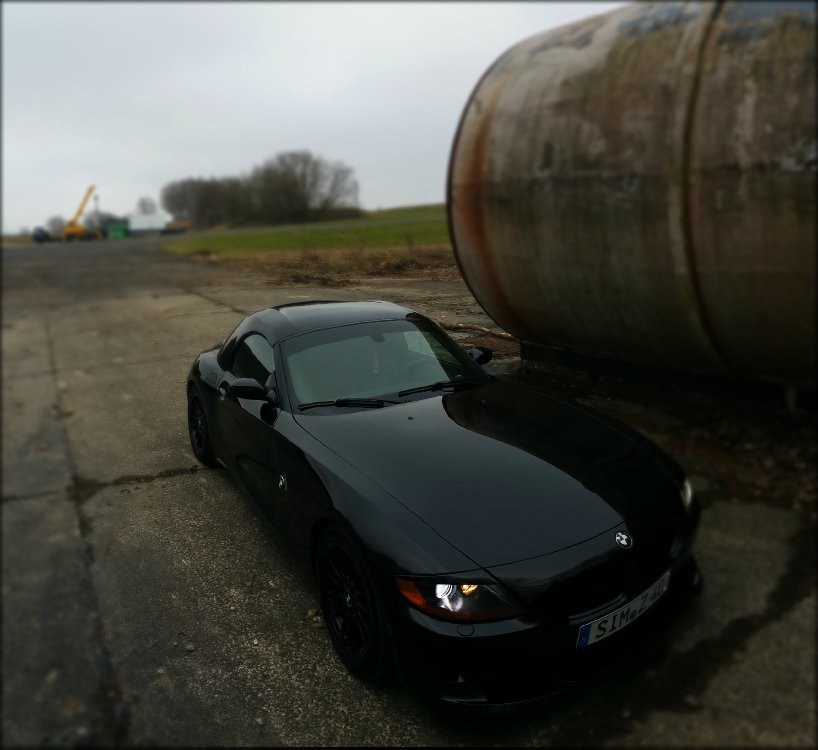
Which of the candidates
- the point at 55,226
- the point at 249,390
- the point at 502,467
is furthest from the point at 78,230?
the point at 502,467

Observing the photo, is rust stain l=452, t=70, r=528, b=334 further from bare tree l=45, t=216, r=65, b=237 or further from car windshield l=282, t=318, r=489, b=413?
bare tree l=45, t=216, r=65, b=237

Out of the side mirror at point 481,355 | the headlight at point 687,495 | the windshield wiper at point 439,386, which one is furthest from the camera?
the side mirror at point 481,355

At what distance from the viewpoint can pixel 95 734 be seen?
1477 millimetres

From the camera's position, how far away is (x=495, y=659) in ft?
7.16

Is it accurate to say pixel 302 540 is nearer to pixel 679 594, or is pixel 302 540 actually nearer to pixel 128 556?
pixel 128 556

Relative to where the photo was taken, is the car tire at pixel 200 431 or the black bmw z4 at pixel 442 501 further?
the car tire at pixel 200 431

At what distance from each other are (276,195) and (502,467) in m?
1.65

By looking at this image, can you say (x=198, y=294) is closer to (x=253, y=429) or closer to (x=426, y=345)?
(x=253, y=429)

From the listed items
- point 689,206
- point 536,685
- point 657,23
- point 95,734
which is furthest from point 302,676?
point 657,23

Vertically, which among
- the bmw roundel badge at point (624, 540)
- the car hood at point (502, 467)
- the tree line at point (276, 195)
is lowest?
the bmw roundel badge at point (624, 540)

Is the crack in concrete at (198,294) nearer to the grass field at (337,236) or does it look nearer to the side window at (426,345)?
the grass field at (337,236)

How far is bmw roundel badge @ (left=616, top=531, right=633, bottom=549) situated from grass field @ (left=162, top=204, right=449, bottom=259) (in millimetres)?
1873

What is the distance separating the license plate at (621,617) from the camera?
2248 millimetres

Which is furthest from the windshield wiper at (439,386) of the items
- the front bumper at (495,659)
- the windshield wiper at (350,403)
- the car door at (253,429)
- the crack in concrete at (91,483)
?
the crack in concrete at (91,483)
